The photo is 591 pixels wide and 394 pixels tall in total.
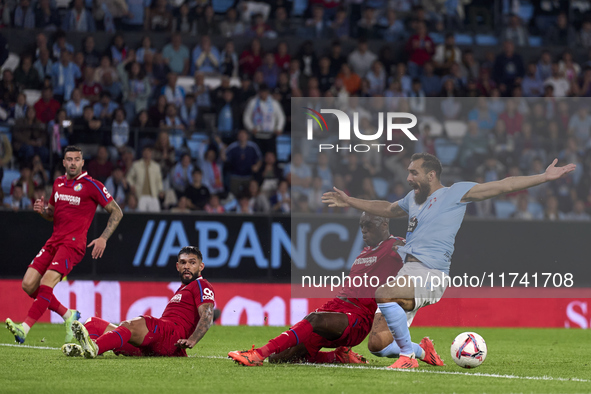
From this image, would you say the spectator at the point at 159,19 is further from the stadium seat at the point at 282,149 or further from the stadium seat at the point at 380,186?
the stadium seat at the point at 380,186

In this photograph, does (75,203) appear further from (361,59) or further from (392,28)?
(392,28)

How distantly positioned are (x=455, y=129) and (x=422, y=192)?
2.19 meters

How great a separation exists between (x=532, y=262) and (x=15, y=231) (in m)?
7.54

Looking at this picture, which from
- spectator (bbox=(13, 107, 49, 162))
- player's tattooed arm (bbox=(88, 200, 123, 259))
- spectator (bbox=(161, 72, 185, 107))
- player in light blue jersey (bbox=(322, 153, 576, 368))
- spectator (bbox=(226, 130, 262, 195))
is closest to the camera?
player in light blue jersey (bbox=(322, 153, 576, 368))

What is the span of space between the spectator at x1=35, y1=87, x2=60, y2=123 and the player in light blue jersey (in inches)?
340

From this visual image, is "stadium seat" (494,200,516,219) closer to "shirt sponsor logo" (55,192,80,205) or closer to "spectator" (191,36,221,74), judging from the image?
"shirt sponsor logo" (55,192,80,205)

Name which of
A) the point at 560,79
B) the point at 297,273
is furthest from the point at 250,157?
the point at 560,79

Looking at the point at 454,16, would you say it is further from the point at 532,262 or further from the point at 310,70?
the point at 532,262

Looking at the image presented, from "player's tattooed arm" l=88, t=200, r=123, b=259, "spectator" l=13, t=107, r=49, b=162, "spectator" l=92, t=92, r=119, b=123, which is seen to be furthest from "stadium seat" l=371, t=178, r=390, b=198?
"spectator" l=92, t=92, r=119, b=123

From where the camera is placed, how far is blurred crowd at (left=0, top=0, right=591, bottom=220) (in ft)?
34.2

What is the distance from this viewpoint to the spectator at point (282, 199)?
14.2m

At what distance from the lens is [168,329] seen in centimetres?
769

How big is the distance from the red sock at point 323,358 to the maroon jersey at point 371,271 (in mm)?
517

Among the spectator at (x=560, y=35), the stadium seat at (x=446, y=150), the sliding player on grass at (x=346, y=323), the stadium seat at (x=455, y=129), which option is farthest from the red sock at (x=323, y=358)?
the spectator at (x=560, y=35)
